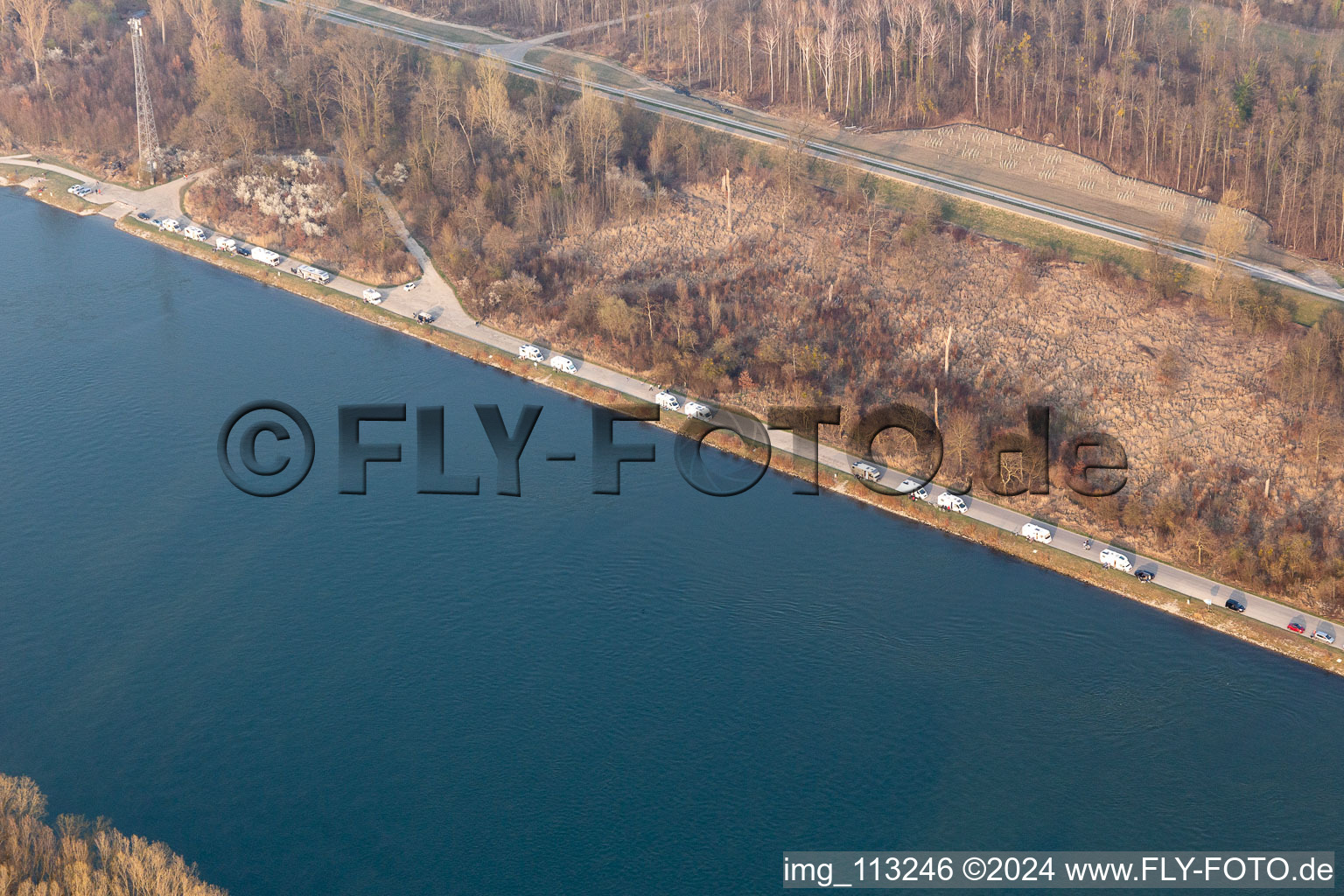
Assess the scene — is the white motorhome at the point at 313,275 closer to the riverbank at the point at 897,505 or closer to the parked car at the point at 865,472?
the riverbank at the point at 897,505

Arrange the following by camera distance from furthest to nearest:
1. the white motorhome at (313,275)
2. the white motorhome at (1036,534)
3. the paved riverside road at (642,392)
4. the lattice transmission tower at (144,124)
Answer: the lattice transmission tower at (144,124) → the white motorhome at (313,275) → the white motorhome at (1036,534) → the paved riverside road at (642,392)

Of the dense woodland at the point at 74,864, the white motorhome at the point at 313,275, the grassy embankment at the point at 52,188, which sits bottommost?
→ the dense woodland at the point at 74,864

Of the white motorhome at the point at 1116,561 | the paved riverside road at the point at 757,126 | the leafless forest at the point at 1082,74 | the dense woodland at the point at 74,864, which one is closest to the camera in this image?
the dense woodland at the point at 74,864

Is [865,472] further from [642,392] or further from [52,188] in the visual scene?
[52,188]

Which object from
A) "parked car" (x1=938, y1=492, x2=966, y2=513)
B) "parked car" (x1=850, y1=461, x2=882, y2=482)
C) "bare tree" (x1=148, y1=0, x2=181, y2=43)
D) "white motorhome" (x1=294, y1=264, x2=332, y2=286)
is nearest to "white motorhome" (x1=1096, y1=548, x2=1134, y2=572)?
"parked car" (x1=938, y1=492, x2=966, y2=513)

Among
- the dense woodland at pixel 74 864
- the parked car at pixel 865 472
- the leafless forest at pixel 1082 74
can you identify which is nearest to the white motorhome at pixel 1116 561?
the parked car at pixel 865 472

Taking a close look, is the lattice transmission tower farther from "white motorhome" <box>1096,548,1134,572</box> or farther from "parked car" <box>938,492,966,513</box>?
"white motorhome" <box>1096,548,1134,572</box>
